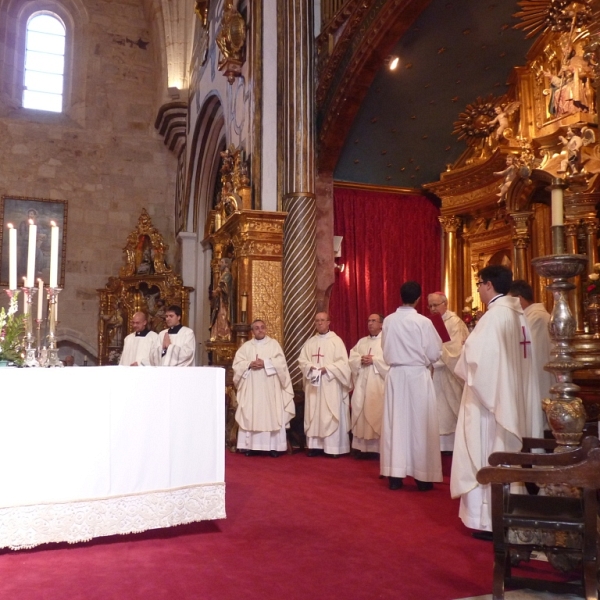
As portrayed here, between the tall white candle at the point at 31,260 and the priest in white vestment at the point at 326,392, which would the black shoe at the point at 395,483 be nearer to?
the priest in white vestment at the point at 326,392

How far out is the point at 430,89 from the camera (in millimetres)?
8734

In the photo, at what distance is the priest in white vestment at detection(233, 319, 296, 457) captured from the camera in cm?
768

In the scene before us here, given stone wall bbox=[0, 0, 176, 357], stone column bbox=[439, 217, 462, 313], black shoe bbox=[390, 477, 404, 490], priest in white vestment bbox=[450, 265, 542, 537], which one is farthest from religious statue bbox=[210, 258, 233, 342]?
stone wall bbox=[0, 0, 176, 357]

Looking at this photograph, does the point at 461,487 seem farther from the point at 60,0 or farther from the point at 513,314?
the point at 60,0

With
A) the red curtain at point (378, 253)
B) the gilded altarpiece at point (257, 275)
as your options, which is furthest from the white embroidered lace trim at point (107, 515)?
the red curtain at point (378, 253)

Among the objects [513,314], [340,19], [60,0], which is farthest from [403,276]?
[60,0]

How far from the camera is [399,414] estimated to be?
562 cm

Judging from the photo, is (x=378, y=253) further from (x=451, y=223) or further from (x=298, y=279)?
(x=298, y=279)

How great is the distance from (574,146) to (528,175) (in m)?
0.51

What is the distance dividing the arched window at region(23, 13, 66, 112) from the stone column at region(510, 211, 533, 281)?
37.4ft

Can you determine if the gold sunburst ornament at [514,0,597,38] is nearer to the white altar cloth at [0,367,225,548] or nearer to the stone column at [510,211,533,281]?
the stone column at [510,211,533,281]

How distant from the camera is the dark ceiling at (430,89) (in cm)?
778

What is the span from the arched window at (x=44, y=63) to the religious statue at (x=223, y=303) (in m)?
8.24

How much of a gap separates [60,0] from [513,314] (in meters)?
15.1
